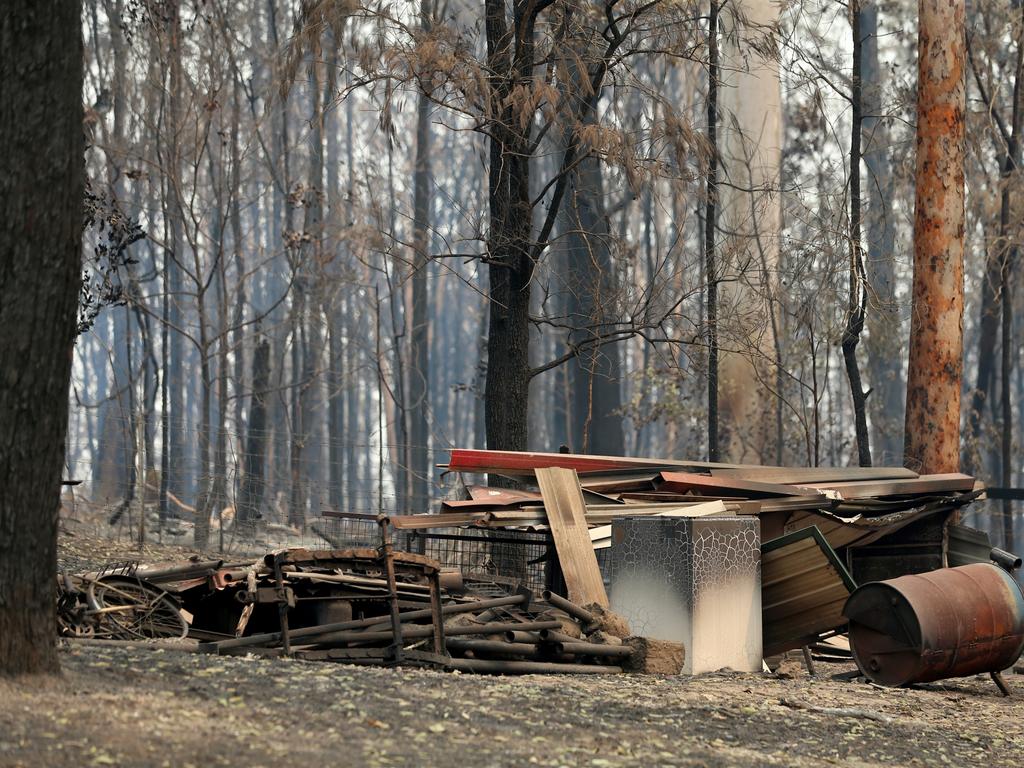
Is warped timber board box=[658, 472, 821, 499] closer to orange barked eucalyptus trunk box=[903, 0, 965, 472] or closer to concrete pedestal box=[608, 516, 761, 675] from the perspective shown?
concrete pedestal box=[608, 516, 761, 675]

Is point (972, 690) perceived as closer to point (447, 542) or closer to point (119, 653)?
point (447, 542)

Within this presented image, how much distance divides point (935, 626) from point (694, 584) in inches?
66.9

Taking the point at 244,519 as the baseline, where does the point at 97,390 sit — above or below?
above

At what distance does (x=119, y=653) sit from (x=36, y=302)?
85.9 inches

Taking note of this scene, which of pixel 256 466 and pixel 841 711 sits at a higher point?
pixel 256 466

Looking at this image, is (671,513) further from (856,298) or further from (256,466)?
(256,466)

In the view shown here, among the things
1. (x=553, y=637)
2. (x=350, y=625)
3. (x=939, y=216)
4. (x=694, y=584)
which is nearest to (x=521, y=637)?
(x=553, y=637)

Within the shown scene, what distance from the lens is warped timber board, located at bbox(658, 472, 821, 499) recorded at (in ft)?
37.2

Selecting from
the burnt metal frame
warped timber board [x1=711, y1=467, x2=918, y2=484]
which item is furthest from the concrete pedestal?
warped timber board [x1=711, y1=467, x2=918, y2=484]

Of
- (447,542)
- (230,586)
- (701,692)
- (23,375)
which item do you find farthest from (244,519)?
(23,375)

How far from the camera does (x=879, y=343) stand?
27.2m

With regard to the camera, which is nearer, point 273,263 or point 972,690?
point 972,690

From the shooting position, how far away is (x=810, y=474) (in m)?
12.5

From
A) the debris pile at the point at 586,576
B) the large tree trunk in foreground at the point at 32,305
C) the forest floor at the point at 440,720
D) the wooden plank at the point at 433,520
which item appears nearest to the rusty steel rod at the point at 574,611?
the debris pile at the point at 586,576
